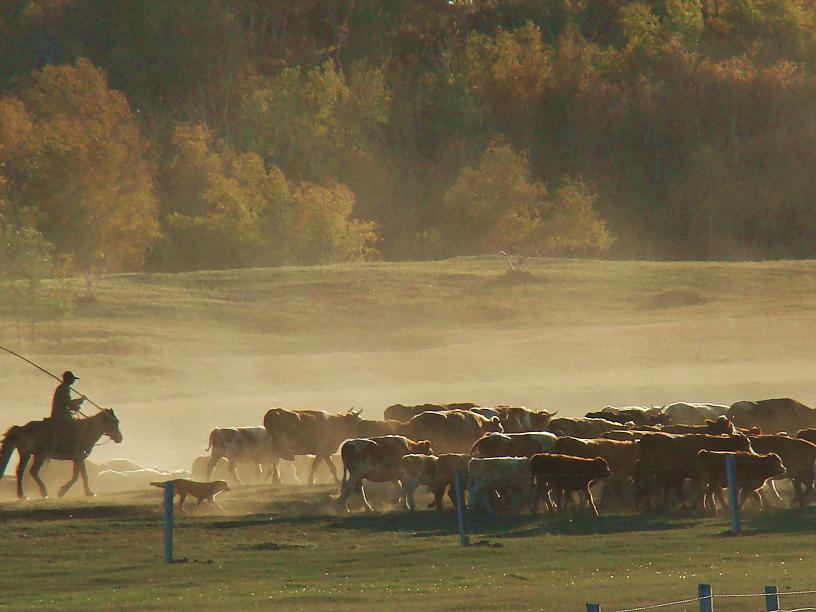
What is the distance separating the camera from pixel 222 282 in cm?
7412

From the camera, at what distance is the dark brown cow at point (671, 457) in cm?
2295

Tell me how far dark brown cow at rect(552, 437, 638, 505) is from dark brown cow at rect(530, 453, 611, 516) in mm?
1152

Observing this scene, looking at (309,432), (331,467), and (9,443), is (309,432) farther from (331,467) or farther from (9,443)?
(9,443)

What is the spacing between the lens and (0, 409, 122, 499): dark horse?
2512 centimetres

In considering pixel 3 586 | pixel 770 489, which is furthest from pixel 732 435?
pixel 3 586

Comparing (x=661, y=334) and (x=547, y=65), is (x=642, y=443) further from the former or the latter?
(x=547, y=65)

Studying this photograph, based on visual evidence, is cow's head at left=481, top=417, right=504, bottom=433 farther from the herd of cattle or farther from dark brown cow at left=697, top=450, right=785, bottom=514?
dark brown cow at left=697, top=450, right=785, bottom=514

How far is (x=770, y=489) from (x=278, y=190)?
64.6 metres

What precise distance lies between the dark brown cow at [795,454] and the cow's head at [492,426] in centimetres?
492

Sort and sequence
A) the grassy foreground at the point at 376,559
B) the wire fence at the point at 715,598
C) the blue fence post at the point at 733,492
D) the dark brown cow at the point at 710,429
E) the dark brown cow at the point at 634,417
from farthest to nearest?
the dark brown cow at the point at 634,417, the dark brown cow at the point at 710,429, the blue fence post at the point at 733,492, the grassy foreground at the point at 376,559, the wire fence at the point at 715,598

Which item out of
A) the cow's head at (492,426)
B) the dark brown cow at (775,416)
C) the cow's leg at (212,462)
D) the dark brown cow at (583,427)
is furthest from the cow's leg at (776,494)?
the cow's leg at (212,462)

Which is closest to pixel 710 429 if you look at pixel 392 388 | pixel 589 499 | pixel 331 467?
pixel 589 499

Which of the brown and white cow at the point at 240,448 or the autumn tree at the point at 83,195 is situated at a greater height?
the autumn tree at the point at 83,195

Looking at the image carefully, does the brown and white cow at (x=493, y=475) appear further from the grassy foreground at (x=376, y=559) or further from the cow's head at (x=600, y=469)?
the cow's head at (x=600, y=469)
